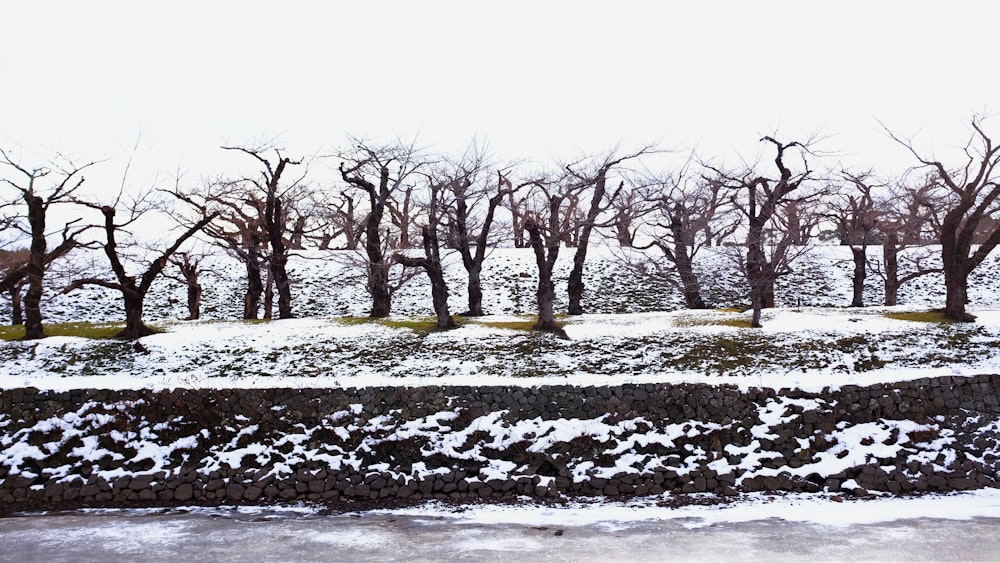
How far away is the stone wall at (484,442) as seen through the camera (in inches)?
409

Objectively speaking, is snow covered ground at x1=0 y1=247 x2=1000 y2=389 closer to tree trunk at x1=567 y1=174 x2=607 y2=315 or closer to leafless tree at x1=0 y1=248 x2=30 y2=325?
leafless tree at x1=0 y1=248 x2=30 y2=325

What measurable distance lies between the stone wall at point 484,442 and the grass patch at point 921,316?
450cm

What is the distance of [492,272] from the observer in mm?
28297

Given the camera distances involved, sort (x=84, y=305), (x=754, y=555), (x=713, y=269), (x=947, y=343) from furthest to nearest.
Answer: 1. (x=713, y=269)
2. (x=84, y=305)
3. (x=947, y=343)
4. (x=754, y=555)

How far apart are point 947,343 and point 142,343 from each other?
18.3 m

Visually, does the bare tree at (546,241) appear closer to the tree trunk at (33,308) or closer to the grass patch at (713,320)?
the grass patch at (713,320)

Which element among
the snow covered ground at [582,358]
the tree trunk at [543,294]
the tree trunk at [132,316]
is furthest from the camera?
the tree trunk at [543,294]

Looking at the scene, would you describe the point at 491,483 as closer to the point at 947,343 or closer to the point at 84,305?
the point at 947,343

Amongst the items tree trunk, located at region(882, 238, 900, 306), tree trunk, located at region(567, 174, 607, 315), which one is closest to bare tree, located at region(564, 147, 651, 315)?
tree trunk, located at region(567, 174, 607, 315)

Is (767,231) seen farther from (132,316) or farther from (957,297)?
(132,316)

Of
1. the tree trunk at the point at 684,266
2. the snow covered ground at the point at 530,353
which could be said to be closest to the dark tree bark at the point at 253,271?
the snow covered ground at the point at 530,353

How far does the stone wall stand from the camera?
10.4m

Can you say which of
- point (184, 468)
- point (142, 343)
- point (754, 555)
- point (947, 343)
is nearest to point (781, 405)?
point (754, 555)

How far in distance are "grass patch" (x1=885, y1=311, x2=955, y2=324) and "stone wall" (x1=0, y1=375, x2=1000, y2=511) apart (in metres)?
4.50
